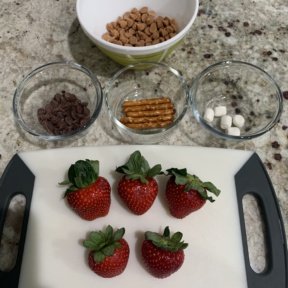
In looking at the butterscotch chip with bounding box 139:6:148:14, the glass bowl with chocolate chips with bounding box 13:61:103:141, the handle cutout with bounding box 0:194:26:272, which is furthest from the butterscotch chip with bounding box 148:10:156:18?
the handle cutout with bounding box 0:194:26:272

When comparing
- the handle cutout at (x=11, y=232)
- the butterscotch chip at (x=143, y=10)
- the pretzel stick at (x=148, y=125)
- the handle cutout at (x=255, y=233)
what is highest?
the butterscotch chip at (x=143, y=10)

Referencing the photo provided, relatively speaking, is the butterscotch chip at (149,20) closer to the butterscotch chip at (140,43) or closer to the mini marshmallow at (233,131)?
the butterscotch chip at (140,43)

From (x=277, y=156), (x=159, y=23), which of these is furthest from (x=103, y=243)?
(x=159, y=23)

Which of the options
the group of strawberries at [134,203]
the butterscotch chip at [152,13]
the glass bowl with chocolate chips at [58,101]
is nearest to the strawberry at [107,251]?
the group of strawberries at [134,203]

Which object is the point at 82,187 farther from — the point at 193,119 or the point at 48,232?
the point at 193,119

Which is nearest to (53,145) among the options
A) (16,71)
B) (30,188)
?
(30,188)

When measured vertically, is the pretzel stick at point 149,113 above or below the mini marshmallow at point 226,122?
above

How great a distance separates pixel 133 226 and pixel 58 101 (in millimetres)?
369

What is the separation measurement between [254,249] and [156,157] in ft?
0.96

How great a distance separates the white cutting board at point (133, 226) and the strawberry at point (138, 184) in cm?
6

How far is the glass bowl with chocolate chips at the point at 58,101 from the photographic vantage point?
3.02ft

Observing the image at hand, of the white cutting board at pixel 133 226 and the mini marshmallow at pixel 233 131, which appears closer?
the white cutting board at pixel 133 226

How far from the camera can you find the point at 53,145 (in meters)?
0.95

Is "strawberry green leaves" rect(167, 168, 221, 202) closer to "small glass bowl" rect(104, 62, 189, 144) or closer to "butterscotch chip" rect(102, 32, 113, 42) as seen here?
"small glass bowl" rect(104, 62, 189, 144)
